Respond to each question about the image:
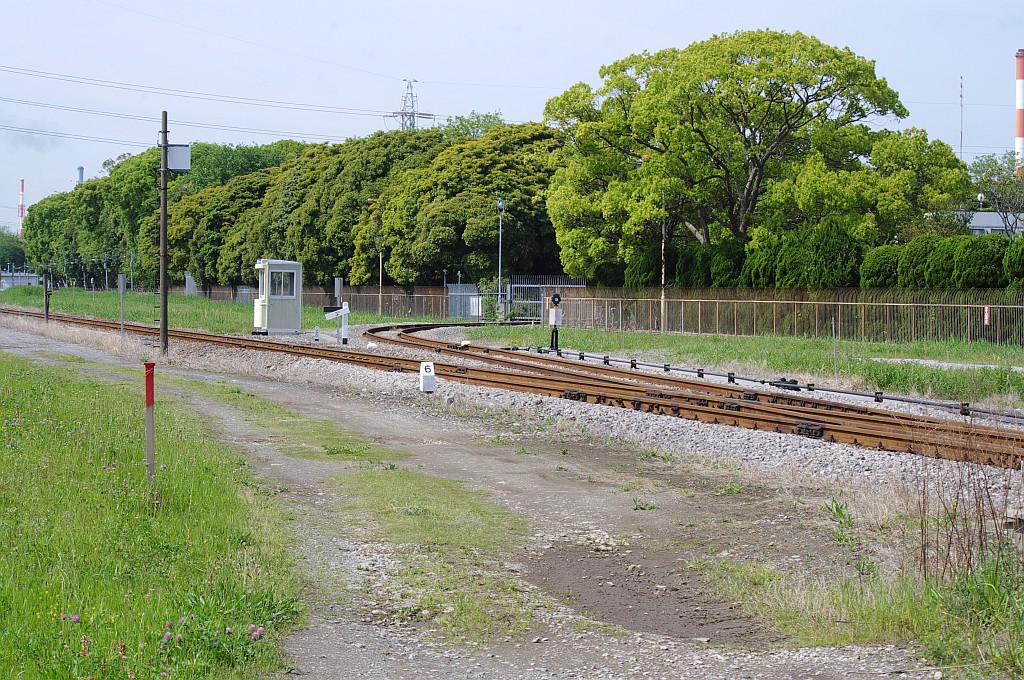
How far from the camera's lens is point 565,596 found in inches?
316

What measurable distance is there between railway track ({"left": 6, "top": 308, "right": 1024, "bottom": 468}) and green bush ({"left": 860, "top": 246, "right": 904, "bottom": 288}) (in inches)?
661

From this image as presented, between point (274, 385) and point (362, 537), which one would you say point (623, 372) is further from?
point (362, 537)

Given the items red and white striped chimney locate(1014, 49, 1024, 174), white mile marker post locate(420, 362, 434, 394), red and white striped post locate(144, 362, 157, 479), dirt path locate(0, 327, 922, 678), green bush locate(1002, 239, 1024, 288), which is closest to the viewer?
dirt path locate(0, 327, 922, 678)

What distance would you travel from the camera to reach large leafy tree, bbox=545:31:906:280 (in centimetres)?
4719

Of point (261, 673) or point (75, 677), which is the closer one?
point (75, 677)

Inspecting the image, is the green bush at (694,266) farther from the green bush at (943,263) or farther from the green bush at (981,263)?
the green bush at (981,263)

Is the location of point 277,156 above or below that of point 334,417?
above

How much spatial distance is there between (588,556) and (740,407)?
8.38 m

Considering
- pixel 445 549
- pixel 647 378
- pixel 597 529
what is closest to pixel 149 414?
pixel 445 549

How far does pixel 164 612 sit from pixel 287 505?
4.33 m

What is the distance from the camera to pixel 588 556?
923cm

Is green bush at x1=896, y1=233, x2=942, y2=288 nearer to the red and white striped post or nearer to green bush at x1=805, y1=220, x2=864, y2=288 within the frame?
green bush at x1=805, y1=220, x2=864, y2=288

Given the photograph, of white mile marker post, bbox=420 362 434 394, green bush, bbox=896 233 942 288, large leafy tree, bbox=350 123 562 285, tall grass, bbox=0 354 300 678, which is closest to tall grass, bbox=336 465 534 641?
tall grass, bbox=0 354 300 678

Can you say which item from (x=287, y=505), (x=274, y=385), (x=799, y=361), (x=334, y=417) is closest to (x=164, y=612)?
(x=287, y=505)
